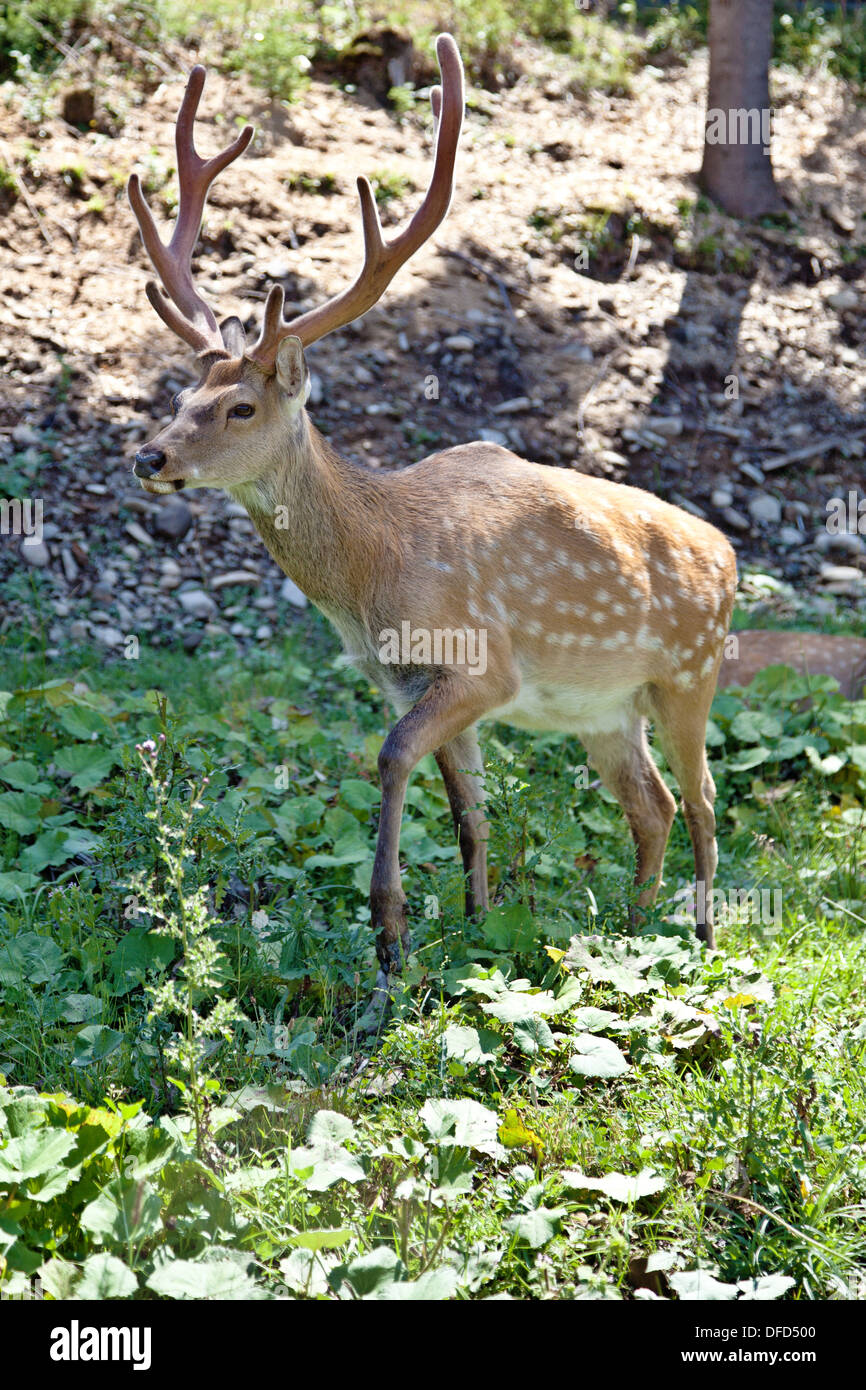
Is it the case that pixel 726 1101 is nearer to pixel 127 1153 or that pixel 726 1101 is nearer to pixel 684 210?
pixel 127 1153

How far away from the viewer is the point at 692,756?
5.23 meters

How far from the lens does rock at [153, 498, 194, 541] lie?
7691mm

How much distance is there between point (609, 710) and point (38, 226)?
5.60 metres

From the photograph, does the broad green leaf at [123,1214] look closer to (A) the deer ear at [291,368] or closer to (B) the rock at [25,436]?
(A) the deer ear at [291,368]

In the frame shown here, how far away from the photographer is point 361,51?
9977mm

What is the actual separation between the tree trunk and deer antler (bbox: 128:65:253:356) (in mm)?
6432

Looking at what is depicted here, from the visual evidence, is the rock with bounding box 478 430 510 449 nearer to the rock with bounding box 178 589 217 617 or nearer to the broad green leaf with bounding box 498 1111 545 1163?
the rock with bounding box 178 589 217 617

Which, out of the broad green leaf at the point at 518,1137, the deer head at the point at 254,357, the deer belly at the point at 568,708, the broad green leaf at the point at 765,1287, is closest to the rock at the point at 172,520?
the deer head at the point at 254,357

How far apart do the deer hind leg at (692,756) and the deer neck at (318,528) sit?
4.48 ft

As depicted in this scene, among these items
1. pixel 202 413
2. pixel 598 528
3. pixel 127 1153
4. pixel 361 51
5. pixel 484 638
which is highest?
pixel 361 51

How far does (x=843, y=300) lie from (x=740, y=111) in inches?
64.6

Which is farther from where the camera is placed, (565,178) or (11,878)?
(565,178)

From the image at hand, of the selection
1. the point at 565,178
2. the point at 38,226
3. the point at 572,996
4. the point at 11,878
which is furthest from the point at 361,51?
the point at 572,996

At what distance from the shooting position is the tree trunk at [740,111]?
9.94 meters
